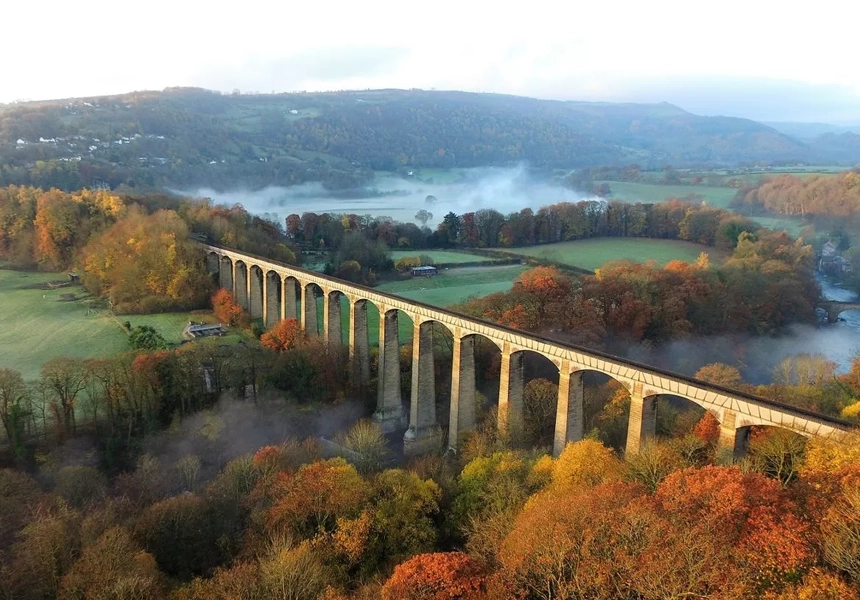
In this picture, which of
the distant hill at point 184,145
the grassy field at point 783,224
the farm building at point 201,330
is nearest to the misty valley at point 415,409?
the farm building at point 201,330

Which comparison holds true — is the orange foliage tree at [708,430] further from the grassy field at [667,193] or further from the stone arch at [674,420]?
the grassy field at [667,193]

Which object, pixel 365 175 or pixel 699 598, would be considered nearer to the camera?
pixel 699 598

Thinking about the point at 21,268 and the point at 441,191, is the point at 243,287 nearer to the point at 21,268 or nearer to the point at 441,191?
the point at 21,268

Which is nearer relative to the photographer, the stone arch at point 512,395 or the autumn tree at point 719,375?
the stone arch at point 512,395

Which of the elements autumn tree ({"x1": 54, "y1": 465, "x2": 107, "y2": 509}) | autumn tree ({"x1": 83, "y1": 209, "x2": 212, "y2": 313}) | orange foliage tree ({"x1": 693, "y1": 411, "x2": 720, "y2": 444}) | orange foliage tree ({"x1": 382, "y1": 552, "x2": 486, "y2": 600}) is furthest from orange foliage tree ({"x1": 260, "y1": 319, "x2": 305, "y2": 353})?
orange foliage tree ({"x1": 382, "y1": 552, "x2": 486, "y2": 600})

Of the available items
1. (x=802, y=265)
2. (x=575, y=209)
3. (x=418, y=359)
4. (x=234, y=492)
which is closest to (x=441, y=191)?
(x=575, y=209)

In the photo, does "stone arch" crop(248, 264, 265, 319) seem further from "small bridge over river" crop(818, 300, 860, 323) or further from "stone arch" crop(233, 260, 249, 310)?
"small bridge over river" crop(818, 300, 860, 323)
